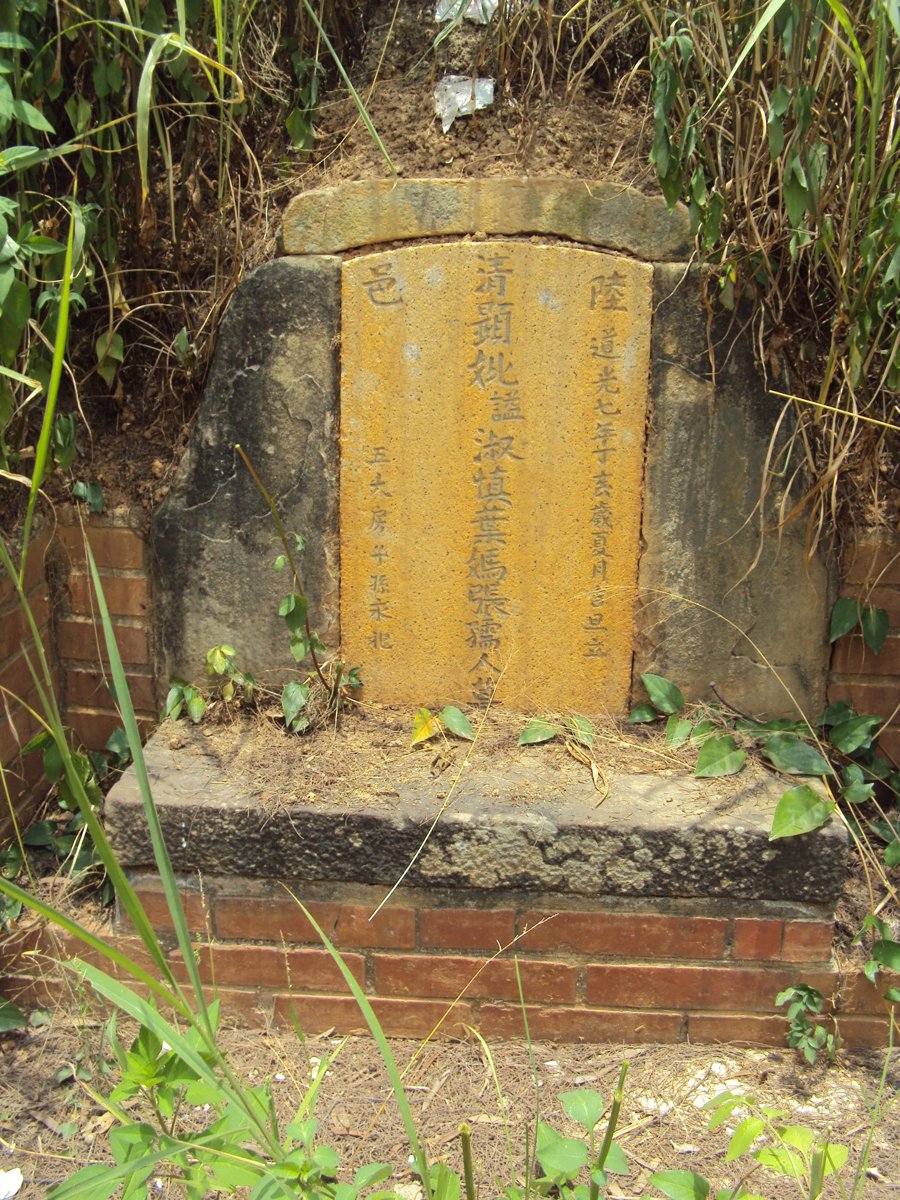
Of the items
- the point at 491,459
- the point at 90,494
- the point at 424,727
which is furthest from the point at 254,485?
the point at 424,727

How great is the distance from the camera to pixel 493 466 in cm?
201

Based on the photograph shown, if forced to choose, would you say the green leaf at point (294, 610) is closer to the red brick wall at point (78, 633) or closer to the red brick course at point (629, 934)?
the red brick wall at point (78, 633)

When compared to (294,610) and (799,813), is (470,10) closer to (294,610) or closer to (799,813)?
(294,610)

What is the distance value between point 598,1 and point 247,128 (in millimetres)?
721

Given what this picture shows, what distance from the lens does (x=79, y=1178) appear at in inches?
44.3

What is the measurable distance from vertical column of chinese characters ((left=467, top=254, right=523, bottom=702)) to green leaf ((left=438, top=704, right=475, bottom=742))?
0.08 metres

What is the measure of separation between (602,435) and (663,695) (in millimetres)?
527

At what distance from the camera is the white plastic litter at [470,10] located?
6.49 feet

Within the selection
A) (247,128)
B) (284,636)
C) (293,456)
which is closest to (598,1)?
(247,128)

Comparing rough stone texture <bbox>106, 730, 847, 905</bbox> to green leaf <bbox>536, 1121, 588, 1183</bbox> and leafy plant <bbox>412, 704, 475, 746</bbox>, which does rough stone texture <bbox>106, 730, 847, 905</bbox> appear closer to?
leafy plant <bbox>412, 704, 475, 746</bbox>

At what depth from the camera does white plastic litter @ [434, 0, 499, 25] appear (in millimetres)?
1979

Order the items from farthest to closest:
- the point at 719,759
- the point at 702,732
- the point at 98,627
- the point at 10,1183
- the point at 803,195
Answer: the point at 98,627 < the point at 702,732 < the point at 719,759 < the point at 803,195 < the point at 10,1183

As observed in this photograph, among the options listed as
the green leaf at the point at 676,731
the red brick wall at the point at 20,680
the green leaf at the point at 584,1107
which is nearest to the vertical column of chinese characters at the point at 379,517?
the green leaf at the point at 676,731

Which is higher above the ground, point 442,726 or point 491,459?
point 491,459
